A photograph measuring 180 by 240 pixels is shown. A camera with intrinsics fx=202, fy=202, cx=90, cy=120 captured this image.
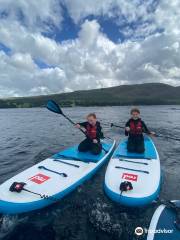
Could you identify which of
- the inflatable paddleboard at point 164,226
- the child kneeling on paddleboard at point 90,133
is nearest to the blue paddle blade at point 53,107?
the child kneeling on paddleboard at point 90,133

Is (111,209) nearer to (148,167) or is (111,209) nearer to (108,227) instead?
(108,227)

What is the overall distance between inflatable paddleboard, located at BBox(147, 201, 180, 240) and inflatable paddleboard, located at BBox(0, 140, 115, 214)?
9.88 ft

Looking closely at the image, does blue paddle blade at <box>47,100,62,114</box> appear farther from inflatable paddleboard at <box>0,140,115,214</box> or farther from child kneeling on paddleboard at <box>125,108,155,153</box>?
child kneeling on paddleboard at <box>125,108,155,153</box>

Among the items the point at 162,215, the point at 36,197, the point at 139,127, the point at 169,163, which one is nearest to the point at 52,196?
the point at 36,197

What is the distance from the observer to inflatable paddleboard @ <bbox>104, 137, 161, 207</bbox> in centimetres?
632

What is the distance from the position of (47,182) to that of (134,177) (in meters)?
3.14

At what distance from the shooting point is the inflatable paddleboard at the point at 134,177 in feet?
20.7

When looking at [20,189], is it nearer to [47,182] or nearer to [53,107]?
[47,182]

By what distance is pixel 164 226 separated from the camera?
16.2 feet

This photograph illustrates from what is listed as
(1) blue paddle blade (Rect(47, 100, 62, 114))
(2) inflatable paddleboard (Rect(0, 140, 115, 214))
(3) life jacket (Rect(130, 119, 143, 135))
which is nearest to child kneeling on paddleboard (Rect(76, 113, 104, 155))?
(2) inflatable paddleboard (Rect(0, 140, 115, 214))

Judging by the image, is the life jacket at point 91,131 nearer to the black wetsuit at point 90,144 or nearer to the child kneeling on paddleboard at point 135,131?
the black wetsuit at point 90,144

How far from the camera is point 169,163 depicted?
11664mm

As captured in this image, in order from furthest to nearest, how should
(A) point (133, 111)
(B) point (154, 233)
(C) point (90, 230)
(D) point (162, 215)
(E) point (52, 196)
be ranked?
(A) point (133, 111), (E) point (52, 196), (C) point (90, 230), (D) point (162, 215), (B) point (154, 233)

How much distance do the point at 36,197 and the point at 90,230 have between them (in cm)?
186
